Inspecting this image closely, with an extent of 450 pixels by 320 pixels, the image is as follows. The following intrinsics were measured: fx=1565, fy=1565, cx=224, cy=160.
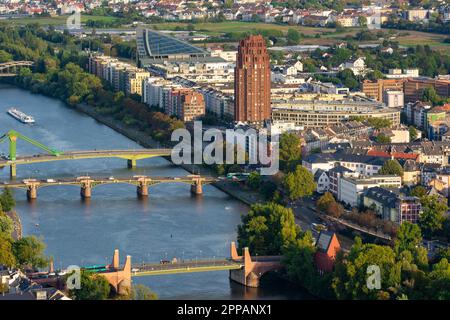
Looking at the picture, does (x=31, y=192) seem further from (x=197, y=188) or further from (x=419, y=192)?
(x=419, y=192)

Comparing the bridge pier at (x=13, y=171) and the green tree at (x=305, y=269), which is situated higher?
the green tree at (x=305, y=269)

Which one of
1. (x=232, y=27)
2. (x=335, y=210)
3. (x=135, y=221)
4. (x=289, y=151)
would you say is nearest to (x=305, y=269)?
(x=335, y=210)

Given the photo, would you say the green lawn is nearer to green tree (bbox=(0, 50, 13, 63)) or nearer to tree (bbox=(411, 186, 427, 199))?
green tree (bbox=(0, 50, 13, 63))

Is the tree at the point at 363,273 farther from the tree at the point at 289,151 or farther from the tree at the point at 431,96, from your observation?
the tree at the point at 431,96

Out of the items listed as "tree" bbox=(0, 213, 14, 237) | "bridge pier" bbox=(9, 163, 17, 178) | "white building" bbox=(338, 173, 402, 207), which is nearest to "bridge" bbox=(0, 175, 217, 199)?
"bridge pier" bbox=(9, 163, 17, 178)

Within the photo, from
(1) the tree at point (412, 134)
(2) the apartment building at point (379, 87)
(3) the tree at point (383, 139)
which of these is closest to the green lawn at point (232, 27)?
(2) the apartment building at point (379, 87)
